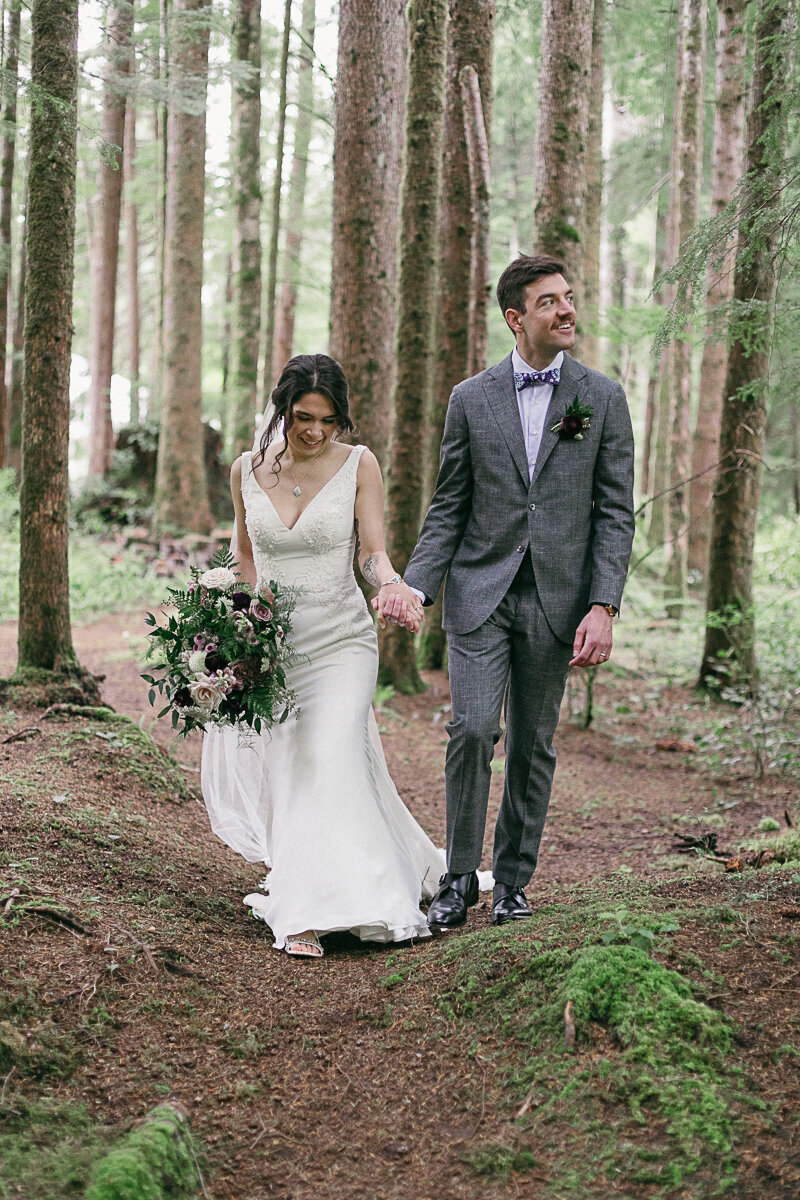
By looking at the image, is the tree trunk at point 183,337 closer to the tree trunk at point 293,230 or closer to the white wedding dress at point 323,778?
the tree trunk at point 293,230

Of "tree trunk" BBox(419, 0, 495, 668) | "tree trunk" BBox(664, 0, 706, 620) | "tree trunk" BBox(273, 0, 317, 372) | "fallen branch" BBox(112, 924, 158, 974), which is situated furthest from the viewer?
"tree trunk" BBox(273, 0, 317, 372)

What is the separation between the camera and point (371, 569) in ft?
16.2

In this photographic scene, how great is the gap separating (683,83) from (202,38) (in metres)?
7.40

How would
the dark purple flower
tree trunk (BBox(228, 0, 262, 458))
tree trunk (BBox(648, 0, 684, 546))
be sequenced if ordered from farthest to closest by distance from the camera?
tree trunk (BBox(228, 0, 262, 458)), tree trunk (BBox(648, 0, 684, 546)), the dark purple flower

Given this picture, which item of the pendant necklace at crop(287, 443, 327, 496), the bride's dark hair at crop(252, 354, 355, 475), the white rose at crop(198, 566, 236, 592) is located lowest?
the white rose at crop(198, 566, 236, 592)

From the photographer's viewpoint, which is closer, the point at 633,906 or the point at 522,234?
the point at 633,906

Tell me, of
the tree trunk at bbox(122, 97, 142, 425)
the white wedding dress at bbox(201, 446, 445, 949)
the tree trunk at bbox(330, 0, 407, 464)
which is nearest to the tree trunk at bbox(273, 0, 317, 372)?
the tree trunk at bbox(122, 97, 142, 425)

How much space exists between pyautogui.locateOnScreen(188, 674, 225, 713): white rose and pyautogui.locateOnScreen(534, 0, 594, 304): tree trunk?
5537 mm

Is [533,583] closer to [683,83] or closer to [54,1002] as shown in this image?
[54,1002]

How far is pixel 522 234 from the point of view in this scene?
109 feet

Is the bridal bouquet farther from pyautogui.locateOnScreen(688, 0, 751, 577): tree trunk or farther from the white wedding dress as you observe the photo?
pyautogui.locateOnScreen(688, 0, 751, 577): tree trunk

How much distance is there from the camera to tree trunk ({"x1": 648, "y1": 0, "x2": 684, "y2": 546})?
55.2 ft

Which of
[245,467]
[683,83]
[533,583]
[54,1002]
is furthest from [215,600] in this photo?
[683,83]

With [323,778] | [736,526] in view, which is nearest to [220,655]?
[323,778]
